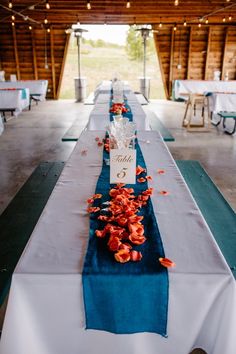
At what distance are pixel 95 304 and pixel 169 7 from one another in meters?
8.70

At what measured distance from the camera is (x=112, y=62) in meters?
18.1

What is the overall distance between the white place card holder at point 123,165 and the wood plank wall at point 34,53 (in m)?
10.6

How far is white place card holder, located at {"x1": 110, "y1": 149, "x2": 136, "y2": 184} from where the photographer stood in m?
1.45

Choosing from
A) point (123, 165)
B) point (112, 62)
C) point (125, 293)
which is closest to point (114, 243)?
point (125, 293)

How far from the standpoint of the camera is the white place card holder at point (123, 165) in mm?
1450

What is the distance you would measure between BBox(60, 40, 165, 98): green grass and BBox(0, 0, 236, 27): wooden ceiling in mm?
5410

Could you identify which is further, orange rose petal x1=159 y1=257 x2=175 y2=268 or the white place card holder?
the white place card holder

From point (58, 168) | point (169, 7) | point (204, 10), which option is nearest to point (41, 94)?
point (169, 7)

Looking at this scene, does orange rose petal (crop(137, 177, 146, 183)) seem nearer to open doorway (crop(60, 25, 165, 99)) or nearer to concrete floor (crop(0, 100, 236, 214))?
concrete floor (crop(0, 100, 236, 214))

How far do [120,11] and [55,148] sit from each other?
5.24 meters

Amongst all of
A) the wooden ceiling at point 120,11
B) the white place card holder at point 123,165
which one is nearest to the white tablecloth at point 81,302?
the white place card holder at point 123,165

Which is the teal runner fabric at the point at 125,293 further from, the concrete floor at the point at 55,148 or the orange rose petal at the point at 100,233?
the concrete floor at the point at 55,148

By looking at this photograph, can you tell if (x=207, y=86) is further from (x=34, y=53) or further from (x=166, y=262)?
(x=166, y=262)

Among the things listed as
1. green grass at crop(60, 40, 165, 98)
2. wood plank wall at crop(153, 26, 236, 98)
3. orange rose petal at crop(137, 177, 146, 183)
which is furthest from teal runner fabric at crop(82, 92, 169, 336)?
green grass at crop(60, 40, 165, 98)
